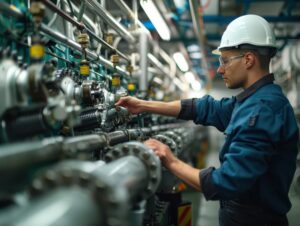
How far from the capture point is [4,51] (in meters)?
1.05

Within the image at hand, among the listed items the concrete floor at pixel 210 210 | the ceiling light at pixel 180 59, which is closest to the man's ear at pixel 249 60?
the concrete floor at pixel 210 210

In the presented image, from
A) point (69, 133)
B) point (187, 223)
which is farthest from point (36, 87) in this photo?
point (187, 223)

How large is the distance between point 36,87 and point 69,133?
43cm

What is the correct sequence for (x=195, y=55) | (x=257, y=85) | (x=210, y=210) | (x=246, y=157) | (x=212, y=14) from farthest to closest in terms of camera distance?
(x=195, y=55) → (x=212, y=14) → (x=210, y=210) → (x=257, y=85) → (x=246, y=157)

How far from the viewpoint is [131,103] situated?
1752 millimetres

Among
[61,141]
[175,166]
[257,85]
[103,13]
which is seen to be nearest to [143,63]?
[103,13]

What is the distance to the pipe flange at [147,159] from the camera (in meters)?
1.10

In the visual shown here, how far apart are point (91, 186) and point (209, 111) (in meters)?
1.19

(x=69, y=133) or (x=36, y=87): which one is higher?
(x=36, y=87)

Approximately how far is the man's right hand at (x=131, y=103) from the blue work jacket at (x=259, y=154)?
0.50 metres

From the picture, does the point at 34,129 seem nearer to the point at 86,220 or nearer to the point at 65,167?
the point at 65,167

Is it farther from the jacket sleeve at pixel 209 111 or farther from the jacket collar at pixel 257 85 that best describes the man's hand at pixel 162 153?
the jacket sleeve at pixel 209 111

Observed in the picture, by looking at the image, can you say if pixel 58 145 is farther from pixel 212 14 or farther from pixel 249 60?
pixel 212 14

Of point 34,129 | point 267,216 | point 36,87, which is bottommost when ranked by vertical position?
point 267,216
